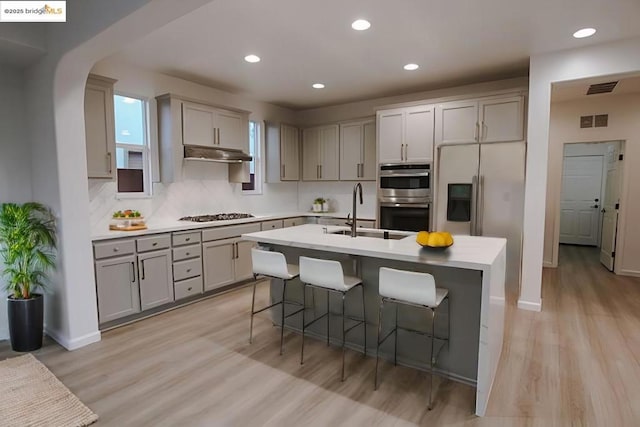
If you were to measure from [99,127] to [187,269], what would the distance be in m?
1.69

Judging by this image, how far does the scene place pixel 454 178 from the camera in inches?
172

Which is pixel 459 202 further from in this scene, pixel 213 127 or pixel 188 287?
pixel 188 287

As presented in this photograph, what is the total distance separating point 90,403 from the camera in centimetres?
225

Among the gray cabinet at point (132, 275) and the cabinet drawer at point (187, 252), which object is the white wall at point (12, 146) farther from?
the cabinet drawer at point (187, 252)

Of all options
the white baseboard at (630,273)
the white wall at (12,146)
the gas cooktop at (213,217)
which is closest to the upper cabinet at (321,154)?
the gas cooktop at (213,217)

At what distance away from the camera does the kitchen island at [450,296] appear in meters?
2.11

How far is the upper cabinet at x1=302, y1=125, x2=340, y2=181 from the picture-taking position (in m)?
5.70

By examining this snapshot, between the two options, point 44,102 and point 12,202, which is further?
point 12,202

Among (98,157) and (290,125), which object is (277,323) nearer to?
(98,157)

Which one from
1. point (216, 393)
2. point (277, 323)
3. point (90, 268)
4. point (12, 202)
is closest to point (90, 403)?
point (216, 393)

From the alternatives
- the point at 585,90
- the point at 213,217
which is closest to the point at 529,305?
the point at 585,90

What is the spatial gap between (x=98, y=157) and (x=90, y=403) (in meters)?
2.25

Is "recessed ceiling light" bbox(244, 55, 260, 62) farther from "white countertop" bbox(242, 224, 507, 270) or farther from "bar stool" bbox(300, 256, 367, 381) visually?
"bar stool" bbox(300, 256, 367, 381)

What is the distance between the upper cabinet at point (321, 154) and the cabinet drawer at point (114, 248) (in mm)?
3167
